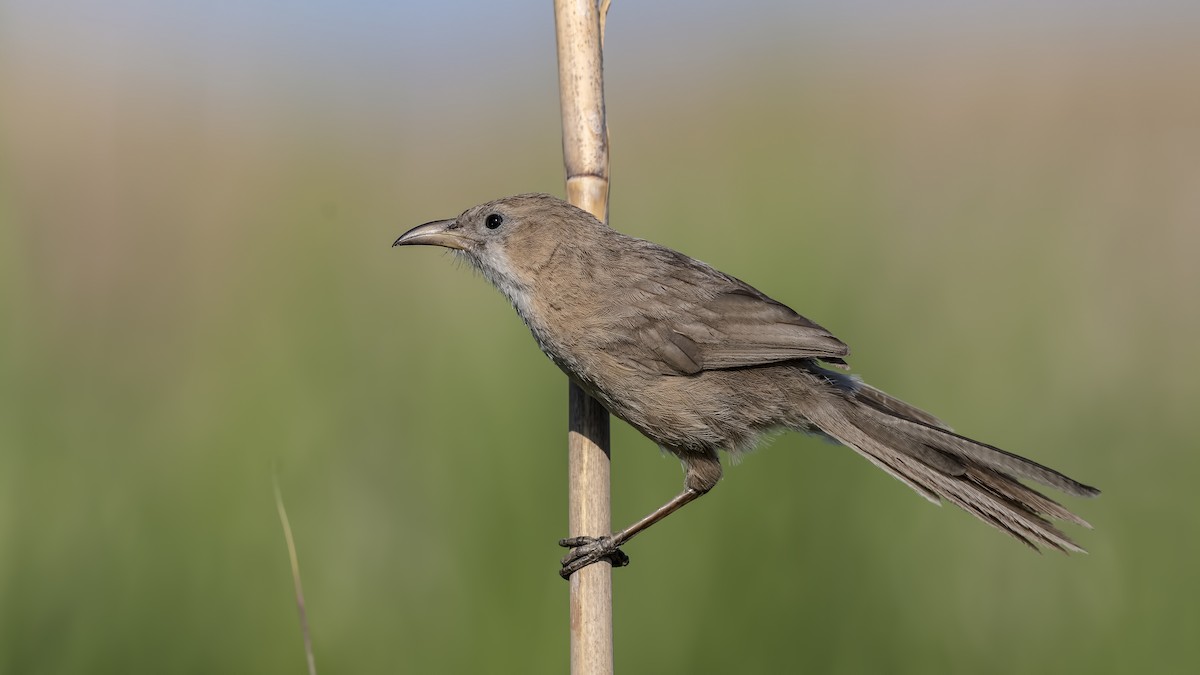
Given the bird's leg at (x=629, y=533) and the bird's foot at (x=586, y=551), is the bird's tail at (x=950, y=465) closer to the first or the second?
the bird's leg at (x=629, y=533)

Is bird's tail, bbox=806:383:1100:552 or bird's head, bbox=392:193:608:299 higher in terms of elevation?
bird's head, bbox=392:193:608:299

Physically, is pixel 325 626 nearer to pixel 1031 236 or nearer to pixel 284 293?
pixel 284 293

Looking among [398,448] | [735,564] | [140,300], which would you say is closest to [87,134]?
[140,300]

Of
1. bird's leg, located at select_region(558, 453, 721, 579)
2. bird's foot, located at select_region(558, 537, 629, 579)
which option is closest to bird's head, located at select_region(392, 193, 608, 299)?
bird's leg, located at select_region(558, 453, 721, 579)

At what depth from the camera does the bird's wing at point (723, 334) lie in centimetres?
338

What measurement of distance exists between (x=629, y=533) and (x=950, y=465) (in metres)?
0.98

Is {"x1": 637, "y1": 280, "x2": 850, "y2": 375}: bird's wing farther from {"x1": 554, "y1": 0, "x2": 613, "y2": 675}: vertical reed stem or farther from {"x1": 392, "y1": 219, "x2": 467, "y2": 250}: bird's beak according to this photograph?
{"x1": 392, "y1": 219, "x2": 467, "y2": 250}: bird's beak

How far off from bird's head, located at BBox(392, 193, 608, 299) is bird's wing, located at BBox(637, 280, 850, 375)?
1.29ft

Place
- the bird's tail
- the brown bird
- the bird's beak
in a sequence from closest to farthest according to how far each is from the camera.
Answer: the bird's tail, the brown bird, the bird's beak

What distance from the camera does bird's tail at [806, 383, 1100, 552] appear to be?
2.91m

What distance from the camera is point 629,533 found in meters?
3.23

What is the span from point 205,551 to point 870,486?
2391 mm

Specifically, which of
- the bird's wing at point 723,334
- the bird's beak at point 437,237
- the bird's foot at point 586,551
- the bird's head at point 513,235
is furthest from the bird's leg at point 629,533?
the bird's beak at point 437,237

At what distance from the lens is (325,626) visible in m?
3.52
